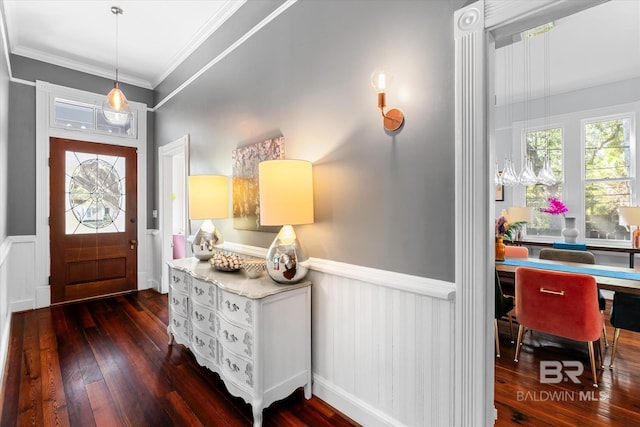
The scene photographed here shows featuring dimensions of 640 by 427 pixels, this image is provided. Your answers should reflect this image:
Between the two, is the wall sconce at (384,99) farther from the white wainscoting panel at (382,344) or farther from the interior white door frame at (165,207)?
the interior white door frame at (165,207)

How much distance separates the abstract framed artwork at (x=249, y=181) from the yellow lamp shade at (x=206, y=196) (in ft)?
0.41

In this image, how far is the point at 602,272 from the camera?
2.57m

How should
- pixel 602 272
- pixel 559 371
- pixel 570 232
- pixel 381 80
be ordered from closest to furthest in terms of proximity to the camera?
1. pixel 381 80
2. pixel 559 371
3. pixel 602 272
4. pixel 570 232

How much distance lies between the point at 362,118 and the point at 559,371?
8.23ft

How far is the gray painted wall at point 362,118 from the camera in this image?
142 centimetres

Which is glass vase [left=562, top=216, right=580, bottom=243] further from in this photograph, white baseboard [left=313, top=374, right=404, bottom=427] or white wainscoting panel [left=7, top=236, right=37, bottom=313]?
white wainscoting panel [left=7, top=236, right=37, bottom=313]

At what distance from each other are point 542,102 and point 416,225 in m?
4.68

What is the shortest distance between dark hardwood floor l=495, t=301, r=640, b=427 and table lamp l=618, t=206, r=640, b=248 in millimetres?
1525

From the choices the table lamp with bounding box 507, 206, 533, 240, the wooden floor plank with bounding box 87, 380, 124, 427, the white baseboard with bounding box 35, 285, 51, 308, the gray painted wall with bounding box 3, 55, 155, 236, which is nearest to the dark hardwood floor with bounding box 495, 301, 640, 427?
the table lamp with bounding box 507, 206, 533, 240

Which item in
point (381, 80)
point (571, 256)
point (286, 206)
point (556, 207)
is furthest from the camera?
point (556, 207)

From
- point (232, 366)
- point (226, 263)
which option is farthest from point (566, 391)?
point (226, 263)

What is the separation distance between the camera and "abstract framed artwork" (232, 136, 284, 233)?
2.38 meters

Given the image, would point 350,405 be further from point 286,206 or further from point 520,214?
point 520,214

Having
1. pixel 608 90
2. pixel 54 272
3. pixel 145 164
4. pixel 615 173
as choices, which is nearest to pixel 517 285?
pixel 615 173
